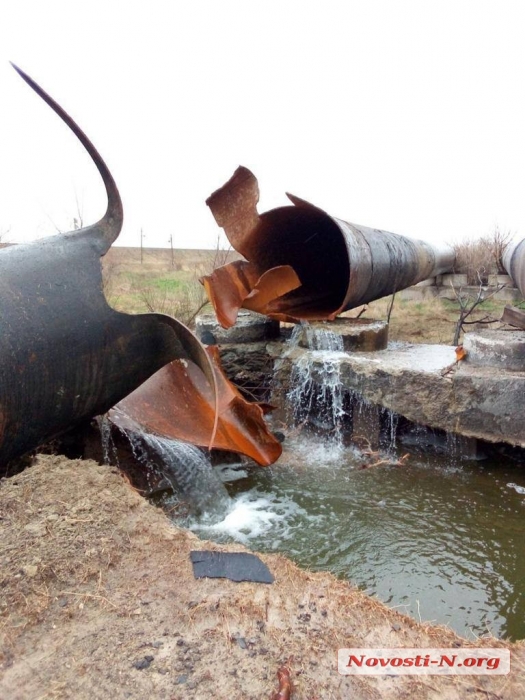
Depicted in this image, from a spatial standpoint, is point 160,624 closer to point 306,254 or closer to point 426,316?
point 306,254

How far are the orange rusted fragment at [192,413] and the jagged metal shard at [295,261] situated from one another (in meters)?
1.30

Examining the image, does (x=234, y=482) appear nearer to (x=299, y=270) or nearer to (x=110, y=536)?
(x=110, y=536)

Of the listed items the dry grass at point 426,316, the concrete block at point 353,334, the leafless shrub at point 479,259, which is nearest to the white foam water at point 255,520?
the concrete block at point 353,334

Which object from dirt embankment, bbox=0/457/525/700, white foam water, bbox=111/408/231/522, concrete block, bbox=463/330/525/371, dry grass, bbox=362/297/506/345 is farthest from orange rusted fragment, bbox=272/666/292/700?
dry grass, bbox=362/297/506/345

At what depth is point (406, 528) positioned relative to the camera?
3793mm

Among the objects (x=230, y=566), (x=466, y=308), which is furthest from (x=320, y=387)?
(x=466, y=308)

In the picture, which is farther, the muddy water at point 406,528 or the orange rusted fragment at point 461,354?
the orange rusted fragment at point 461,354

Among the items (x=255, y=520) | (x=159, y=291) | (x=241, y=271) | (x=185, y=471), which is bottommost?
(x=255, y=520)

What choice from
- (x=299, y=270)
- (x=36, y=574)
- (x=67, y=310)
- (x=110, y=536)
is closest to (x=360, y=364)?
(x=299, y=270)

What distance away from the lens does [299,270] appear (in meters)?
6.60

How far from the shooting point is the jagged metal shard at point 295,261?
4977 millimetres

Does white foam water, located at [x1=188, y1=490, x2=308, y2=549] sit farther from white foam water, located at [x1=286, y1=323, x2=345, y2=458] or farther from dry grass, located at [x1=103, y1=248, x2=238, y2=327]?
dry grass, located at [x1=103, y1=248, x2=238, y2=327]

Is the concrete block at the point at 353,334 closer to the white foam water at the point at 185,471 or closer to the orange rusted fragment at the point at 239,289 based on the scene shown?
the orange rusted fragment at the point at 239,289

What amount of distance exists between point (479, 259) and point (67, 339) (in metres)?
11.3
